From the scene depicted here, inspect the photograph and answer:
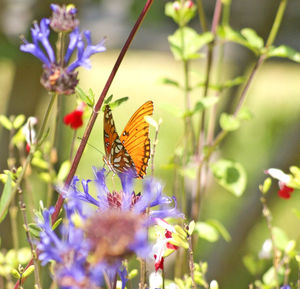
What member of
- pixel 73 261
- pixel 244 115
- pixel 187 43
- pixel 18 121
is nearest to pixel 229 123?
pixel 244 115

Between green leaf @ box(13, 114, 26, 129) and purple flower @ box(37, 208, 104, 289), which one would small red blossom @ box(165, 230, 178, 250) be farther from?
green leaf @ box(13, 114, 26, 129)

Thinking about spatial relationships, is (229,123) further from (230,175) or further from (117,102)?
(117,102)

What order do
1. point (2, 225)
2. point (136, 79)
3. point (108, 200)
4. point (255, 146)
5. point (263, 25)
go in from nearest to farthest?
1. point (108, 200)
2. point (263, 25)
3. point (2, 225)
4. point (255, 146)
5. point (136, 79)

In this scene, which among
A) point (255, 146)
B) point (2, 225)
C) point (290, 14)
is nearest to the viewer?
point (2, 225)

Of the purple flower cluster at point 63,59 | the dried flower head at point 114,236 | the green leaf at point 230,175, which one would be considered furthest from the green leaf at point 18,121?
the dried flower head at point 114,236

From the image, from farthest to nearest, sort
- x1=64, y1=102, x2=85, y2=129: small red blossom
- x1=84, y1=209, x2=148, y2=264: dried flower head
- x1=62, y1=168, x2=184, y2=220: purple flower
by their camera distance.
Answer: x1=64, y1=102, x2=85, y2=129: small red blossom, x1=62, y1=168, x2=184, y2=220: purple flower, x1=84, y1=209, x2=148, y2=264: dried flower head

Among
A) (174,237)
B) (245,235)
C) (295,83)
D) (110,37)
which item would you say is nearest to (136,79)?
(295,83)

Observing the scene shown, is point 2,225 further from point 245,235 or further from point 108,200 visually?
point 108,200

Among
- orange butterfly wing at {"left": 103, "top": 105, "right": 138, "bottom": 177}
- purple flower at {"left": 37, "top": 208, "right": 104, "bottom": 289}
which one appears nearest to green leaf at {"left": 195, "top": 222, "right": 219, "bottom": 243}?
orange butterfly wing at {"left": 103, "top": 105, "right": 138, "bottom": 177}
